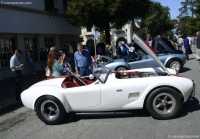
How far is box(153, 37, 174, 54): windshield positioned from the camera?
35.4ft

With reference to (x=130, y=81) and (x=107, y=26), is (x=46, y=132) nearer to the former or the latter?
(x=130, y=81)

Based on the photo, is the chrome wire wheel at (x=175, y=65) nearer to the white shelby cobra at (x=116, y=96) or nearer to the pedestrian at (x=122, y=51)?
the pedestrian at (x=122, y=51)

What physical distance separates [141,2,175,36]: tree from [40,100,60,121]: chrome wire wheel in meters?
52.9

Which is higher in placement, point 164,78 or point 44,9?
point 44,9

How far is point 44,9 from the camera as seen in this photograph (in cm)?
2031

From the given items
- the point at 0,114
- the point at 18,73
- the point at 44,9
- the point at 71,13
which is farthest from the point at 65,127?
the point at 71,13

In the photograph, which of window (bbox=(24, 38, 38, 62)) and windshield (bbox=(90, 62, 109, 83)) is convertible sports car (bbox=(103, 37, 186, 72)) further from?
window (bbox=(24, 38, 38, 62))

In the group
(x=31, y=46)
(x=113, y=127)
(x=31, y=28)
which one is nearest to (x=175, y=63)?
(x=113, y=127)

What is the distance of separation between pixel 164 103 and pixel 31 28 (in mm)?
14913

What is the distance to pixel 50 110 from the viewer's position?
571 cm

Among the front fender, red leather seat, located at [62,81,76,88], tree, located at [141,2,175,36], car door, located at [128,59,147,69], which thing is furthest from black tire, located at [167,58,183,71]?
tree, located at [141,2,175,36]

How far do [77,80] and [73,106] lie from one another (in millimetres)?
680

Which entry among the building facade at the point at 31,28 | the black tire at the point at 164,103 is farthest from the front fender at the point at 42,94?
the building facade at the point at 31,28

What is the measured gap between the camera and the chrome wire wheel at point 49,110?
5.66 m
